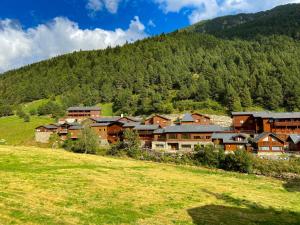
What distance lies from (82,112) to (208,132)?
66010 mm

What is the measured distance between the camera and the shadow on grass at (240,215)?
30.1m

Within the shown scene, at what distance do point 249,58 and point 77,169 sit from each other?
138373 millimetres

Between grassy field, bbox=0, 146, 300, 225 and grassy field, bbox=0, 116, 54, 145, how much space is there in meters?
56.7

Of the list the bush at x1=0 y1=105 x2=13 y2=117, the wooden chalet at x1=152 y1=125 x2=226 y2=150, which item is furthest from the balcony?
the bush at x1=0 y1=105 x2=13 y2=117

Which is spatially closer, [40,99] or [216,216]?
[216,216]

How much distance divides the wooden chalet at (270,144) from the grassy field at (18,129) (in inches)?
2719

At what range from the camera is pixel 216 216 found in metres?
31.5

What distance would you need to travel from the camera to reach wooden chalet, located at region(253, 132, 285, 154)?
3098 inches

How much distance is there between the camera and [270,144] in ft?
260

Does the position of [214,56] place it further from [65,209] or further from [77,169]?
[65,209]

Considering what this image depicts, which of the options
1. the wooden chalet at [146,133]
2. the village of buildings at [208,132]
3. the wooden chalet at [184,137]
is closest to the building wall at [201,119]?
the village of buildings at [208,132]

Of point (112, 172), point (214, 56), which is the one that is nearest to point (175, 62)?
point (214, 56)

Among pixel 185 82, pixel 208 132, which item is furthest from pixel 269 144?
pixel 185 82

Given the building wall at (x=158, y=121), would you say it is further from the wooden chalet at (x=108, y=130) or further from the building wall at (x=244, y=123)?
the building wall at (x=244, y=123)
